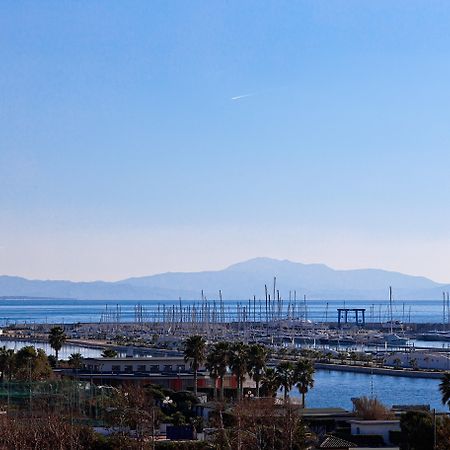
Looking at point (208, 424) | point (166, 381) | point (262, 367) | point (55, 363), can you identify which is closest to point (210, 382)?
point (166, 381)

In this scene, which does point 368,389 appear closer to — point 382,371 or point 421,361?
point 382,371

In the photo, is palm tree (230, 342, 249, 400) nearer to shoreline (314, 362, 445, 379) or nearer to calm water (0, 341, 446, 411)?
calm water (0, 341, 446, 411)

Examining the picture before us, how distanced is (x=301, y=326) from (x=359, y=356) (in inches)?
2573

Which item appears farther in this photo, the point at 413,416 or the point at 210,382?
the point at 210,382

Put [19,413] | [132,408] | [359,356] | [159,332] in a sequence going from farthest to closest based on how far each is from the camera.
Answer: [159,332] < [359,356] < [19,413] < [132,408]

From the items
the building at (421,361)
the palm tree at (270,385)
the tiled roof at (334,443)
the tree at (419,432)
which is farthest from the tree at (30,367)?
the building at (421,361)

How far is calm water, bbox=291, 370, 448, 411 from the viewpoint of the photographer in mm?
70000

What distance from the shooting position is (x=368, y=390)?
8062 centimetres

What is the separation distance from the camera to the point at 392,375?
317 feet

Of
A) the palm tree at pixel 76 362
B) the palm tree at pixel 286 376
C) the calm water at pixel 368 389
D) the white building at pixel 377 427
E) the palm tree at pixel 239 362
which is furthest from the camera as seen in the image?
the calm water at pixel 368 389

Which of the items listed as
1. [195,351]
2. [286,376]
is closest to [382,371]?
[195,351]

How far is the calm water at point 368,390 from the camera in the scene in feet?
230

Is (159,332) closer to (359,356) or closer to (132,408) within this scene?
(359,356)

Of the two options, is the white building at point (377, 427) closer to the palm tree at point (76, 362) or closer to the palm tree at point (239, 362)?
the palm tree at point (239, 362)
